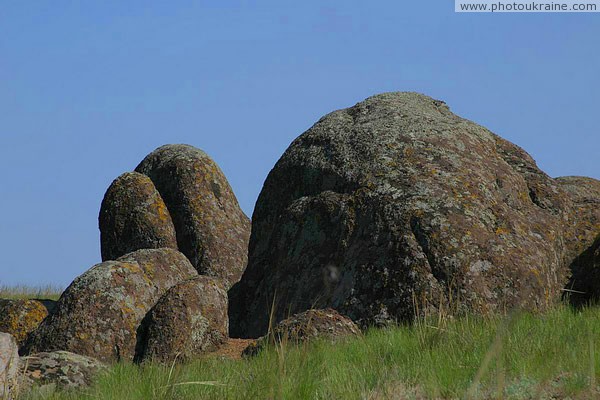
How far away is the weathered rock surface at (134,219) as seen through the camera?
18.7 meters

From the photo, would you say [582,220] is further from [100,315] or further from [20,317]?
[20,317]

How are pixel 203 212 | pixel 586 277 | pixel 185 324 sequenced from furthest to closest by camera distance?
pixel 203 212 → pixel 586 277 → pixel 185 324

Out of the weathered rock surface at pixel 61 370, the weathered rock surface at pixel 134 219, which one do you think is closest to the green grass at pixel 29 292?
the weathered rock surface at pixel 134 219

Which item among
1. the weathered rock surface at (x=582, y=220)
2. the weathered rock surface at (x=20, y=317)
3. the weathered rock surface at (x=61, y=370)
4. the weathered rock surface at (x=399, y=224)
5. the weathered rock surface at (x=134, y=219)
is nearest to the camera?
the weathered rock surface at (x=61, y=370)

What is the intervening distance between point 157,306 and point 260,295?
178cm

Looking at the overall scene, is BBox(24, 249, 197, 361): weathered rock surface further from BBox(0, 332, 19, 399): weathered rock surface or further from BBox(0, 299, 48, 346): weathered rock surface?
BBox(0, 332, 19, 399): weathered rock surface

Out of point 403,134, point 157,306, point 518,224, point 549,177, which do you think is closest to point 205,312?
point 157,306

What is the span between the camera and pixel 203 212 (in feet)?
63.0

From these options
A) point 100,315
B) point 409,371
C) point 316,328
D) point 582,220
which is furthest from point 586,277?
point 100,315

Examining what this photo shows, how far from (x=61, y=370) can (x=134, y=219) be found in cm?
960

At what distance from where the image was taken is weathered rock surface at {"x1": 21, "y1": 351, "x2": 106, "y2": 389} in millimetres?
9102

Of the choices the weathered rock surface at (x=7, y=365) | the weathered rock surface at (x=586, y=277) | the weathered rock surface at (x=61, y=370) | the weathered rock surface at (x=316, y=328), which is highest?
the weathered rock surface at (x=586, y=277)

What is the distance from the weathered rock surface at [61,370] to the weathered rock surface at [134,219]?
904cm

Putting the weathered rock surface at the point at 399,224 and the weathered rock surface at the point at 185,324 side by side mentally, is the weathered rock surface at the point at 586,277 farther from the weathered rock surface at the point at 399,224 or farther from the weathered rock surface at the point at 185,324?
the weathered rock surface at the point at 185,324
